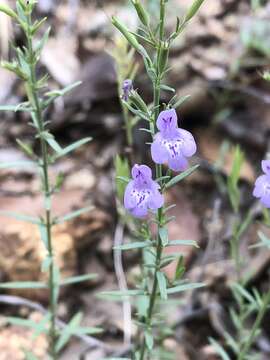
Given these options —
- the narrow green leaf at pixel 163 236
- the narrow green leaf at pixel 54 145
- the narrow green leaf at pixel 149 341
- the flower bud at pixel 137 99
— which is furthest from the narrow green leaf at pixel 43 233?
the flower bud at pixel 137 99

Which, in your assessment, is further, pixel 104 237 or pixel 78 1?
pixel 78 1

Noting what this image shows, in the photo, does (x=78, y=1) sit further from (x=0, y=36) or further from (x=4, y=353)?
(x=4, y=353)

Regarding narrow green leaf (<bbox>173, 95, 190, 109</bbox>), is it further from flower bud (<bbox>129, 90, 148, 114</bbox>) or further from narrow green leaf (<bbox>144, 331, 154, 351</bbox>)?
narrow green leaf (<bbox>144, 331, 154, 351</bbox>)

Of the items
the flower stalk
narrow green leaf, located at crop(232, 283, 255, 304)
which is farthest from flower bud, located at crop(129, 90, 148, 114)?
narrow green leaf, located at crop(232, 283, 255, 304)

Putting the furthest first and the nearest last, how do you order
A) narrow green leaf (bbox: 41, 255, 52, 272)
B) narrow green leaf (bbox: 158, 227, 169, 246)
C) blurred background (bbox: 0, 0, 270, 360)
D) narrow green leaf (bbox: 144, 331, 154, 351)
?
blurred background (bbox: 0, 0, 270, 360) → narrow green leaf (bbox: 41, 255, 52, 272) → narrow green leaf (bbox: 144, 331, 154, 351) → narrow green leaf (bbox: 158, 227, 169, 246)

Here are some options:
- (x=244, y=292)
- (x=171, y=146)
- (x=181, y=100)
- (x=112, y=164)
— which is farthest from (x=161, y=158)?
(x=112, y=164)

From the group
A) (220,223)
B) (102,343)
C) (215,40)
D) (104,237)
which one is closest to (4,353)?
(102,343)
